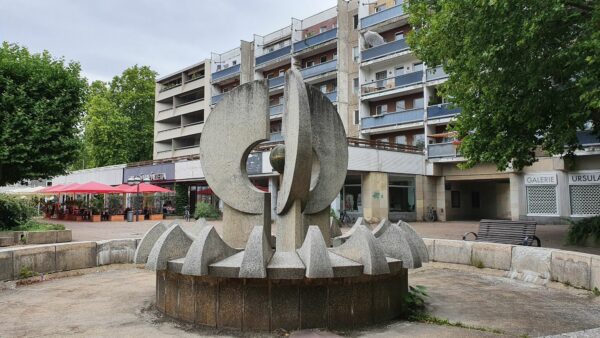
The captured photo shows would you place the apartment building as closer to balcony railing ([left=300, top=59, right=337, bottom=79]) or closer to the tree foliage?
balcony railing ([left=300, top=59, right=337, bottom=79])

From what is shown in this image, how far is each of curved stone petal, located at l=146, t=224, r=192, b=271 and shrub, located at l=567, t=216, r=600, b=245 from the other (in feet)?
39.4

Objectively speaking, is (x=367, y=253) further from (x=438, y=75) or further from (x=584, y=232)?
(x=438, y=75)

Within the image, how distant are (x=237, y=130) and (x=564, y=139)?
9.15 m

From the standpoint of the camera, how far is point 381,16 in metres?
32.4

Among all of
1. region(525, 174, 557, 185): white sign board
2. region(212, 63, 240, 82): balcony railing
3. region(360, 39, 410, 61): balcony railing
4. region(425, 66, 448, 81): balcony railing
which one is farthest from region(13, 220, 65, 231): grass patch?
region(212, 63, 240, 82): balcony railing

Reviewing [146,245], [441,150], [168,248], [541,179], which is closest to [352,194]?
[441,150]

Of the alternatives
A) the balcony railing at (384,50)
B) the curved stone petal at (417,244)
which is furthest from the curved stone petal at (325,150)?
the balcony railing at (384,50)

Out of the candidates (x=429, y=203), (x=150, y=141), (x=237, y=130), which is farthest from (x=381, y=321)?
(x=150, y=141)

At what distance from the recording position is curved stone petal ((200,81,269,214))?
294 inches

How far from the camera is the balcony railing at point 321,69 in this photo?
117 feet

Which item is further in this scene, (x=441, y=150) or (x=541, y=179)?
(x=441, y=150)

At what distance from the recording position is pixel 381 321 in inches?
232

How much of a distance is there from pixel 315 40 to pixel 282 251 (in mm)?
32613

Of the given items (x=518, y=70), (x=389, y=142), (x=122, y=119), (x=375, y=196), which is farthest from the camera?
(x=122, y=119)
